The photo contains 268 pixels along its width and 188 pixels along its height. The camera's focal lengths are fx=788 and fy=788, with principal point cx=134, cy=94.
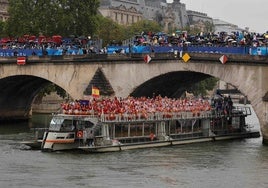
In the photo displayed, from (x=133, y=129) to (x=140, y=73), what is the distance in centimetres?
1080

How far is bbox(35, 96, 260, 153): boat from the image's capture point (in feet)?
Answer: 161

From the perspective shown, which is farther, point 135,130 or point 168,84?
point 168,84

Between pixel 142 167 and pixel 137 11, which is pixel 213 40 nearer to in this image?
pixel 142 167

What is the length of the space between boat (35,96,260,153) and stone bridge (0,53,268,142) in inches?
152

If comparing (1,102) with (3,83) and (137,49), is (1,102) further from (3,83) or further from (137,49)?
(137,49)

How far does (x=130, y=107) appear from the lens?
52344mm

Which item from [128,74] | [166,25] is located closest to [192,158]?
[128,74]

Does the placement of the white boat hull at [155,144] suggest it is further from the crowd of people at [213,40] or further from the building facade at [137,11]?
the building facade at [137,11]

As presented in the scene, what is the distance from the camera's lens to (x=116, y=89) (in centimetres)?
6397

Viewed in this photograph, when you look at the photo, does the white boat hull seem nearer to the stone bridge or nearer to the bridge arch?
the stone bridge

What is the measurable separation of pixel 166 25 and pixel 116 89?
434ft

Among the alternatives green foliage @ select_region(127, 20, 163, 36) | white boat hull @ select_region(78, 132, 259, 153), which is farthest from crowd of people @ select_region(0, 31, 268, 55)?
green foliage @ select_region(127, 20, 163, 36)

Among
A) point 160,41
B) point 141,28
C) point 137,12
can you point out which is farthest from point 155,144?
point 137,12

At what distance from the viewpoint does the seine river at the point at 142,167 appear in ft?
128
